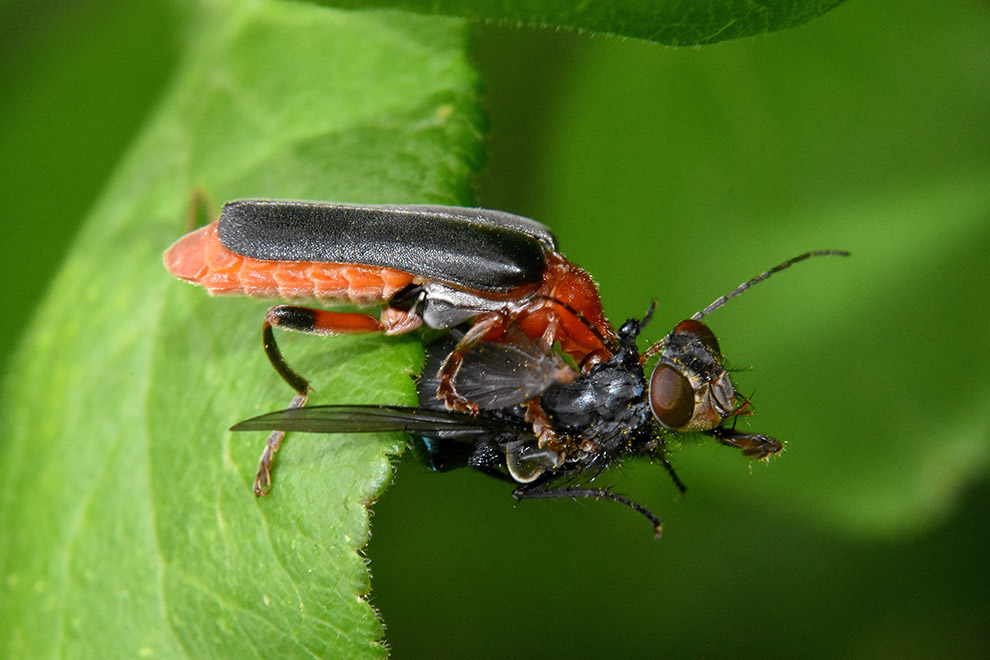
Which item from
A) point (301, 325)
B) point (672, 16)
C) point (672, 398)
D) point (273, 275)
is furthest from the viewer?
point (273, 275)

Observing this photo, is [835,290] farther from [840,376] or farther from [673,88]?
[673,88]

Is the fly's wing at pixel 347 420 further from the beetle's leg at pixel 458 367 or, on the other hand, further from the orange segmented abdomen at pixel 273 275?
the orange segmented abdomen at pixel 273 275

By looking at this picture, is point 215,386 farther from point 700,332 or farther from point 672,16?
point 672,16

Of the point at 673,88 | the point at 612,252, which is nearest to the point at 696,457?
the point at 612,252

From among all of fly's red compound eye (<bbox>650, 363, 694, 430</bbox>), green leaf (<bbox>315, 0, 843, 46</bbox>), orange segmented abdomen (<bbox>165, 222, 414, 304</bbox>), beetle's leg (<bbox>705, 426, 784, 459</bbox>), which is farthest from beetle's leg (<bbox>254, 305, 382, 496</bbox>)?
beetle's leg (<bbox>705, 426, 784, 459</bbox>)

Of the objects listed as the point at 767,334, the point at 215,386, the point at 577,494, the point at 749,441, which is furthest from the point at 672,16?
the point at 767,334

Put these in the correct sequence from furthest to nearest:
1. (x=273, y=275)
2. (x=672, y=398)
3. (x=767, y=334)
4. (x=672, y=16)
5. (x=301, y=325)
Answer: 1. (x=767, y=334)
2. (x=273, y=275)
3. (x=301, y=325)
4. (x=672, y=398)
5. (x=672, y=16)

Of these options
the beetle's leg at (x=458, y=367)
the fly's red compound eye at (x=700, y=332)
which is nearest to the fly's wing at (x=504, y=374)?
the beetle's leg at (x=458, y=367)

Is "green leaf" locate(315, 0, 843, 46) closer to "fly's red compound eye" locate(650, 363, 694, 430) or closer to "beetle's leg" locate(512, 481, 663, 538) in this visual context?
"fly's red compound eye" locate(650, 363, 694, 430)
